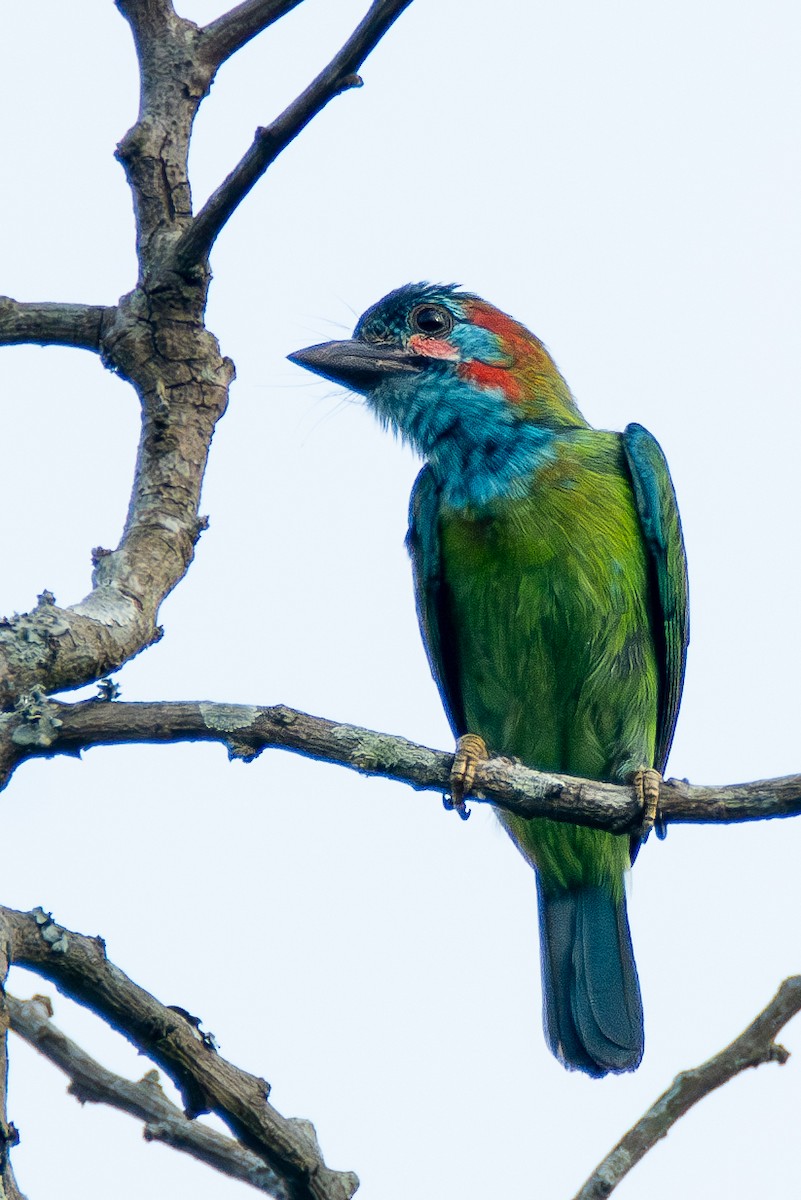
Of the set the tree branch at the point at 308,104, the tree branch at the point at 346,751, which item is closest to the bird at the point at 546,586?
the tree branch at the point at 346,751

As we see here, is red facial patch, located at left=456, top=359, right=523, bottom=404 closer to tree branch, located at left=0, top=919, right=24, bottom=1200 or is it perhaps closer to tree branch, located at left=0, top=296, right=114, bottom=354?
tree branch, located at left=0, top=296, right=114, bottom=354

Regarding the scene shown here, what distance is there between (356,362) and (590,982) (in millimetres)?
2133

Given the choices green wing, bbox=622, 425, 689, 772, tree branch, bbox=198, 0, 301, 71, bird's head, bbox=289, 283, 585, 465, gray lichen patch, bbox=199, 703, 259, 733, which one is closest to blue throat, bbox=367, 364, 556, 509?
bird's head, bbox=289, 283, 585, 465

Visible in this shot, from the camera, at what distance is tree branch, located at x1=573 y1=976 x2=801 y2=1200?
2.41m

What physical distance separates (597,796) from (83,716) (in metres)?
1.14

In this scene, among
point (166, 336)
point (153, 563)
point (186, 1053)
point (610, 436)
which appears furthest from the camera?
point (610, 436)

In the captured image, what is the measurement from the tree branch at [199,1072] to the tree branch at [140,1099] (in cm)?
14

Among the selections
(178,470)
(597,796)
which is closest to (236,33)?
(178,470)

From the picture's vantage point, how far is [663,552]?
4328mm

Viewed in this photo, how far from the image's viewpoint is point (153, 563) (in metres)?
2.89

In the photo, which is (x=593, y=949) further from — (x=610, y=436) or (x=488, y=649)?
(x=610, y=436)

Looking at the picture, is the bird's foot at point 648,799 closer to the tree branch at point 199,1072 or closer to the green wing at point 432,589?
the green wing at point 432,589

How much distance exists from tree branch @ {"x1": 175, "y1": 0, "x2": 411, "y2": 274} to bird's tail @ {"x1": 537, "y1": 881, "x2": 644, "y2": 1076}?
8.72 feet

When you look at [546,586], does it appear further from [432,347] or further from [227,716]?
[227,716]
